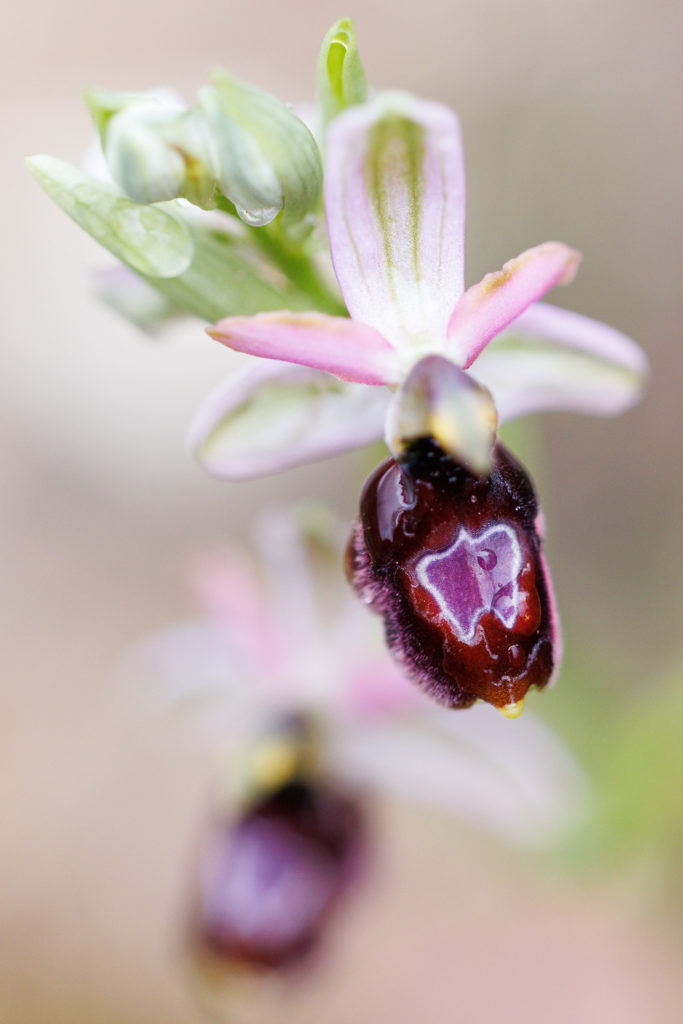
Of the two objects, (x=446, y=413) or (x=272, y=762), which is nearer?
(x=446, y=413)

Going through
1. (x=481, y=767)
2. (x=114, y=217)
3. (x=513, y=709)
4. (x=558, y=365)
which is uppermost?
(x=558, y=365)

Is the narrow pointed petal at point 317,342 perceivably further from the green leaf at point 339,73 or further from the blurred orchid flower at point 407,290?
the green leaf at point 339,73

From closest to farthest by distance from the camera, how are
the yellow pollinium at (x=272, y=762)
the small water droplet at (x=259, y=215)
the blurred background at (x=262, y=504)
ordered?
1. the small water droplet at (x=259, y=215)
2. the yellow pollinium at (x=272, y=762)
3. the blurred background at (x=262, y=504)

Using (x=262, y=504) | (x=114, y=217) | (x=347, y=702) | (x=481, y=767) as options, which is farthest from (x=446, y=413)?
(x=262, y=504)

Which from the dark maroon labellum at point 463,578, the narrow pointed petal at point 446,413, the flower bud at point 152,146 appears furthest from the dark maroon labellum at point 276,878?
the flower bud at point 152,146

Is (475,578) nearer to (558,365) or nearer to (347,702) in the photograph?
(558,365)

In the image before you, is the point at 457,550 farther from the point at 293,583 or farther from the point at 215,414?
the point at 293,583

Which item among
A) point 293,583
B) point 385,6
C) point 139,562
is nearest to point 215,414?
Answer: point 293,583
